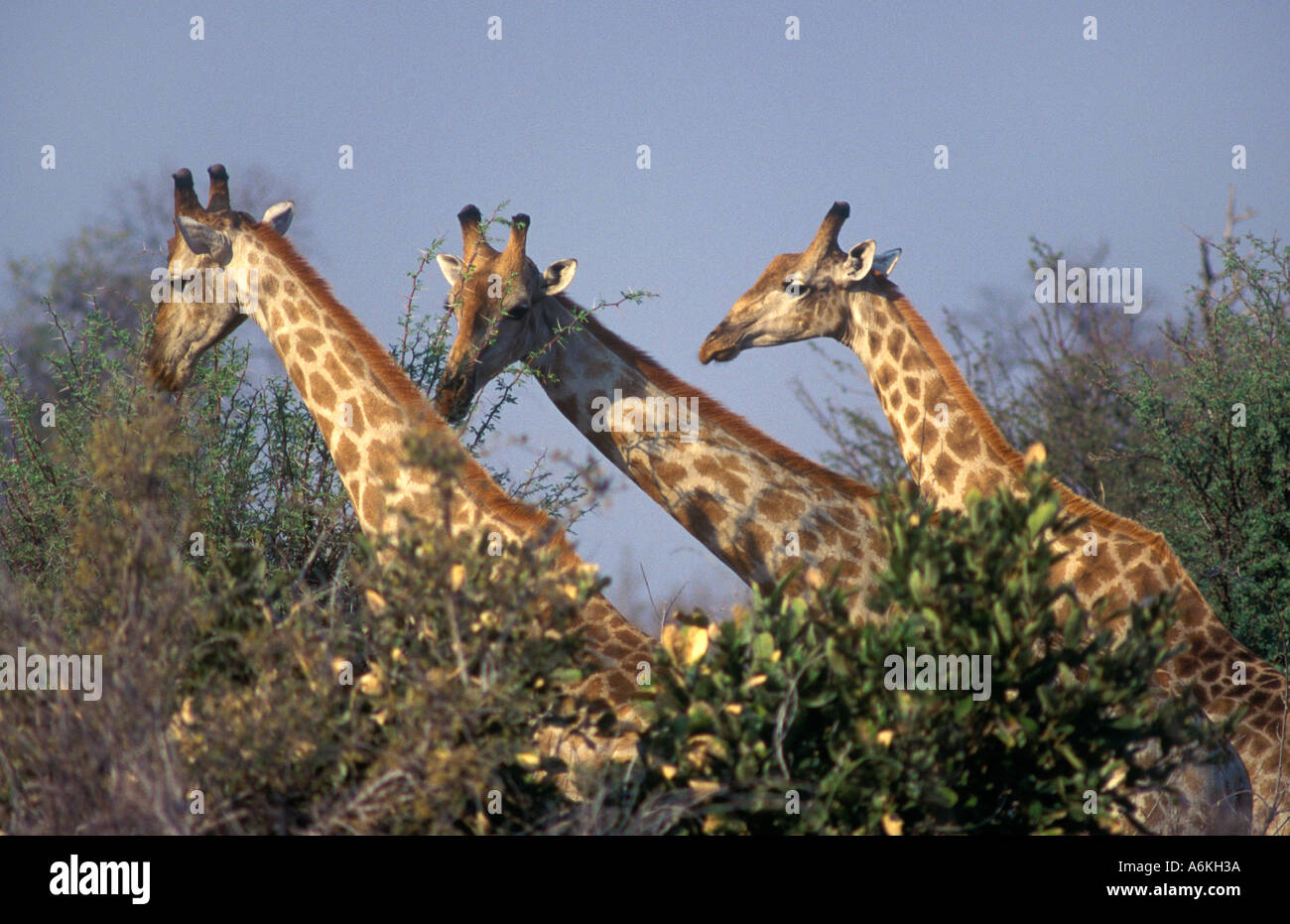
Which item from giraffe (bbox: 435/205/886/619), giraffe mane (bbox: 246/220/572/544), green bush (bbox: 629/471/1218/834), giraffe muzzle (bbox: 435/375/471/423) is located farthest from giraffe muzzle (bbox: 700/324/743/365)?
green bush (bbox: 629/471/1218/834)

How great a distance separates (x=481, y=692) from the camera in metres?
3.85

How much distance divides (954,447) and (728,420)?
138 centimetres

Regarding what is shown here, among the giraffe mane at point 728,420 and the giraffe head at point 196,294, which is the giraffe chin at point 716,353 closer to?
the giraffe mane at point 728,420

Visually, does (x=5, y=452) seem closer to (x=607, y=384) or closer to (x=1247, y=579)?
(x=607, y=384)

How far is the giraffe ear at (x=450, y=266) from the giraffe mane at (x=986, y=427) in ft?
8.13

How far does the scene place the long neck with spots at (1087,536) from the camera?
630 cm

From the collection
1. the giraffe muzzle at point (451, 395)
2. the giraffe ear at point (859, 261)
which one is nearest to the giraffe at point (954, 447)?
the giraffe ear at point (859, 261)

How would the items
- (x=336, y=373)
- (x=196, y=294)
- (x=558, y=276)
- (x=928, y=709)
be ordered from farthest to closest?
(x=558, y=276) < (x=196, y=294) < (x=336, y=373) < (x=928, y=709)

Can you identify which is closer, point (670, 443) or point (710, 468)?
point (710, 468)

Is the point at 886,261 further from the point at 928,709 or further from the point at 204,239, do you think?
the point at 928,709

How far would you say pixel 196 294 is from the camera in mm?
6953

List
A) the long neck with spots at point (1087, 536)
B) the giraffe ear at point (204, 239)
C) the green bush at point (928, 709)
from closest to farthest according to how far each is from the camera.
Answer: the green bush at point (928, 709), the long neck with spots at point (1087, 536), the giraffe ear at point (204, 239)

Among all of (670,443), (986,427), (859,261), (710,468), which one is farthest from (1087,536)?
(859,261)
